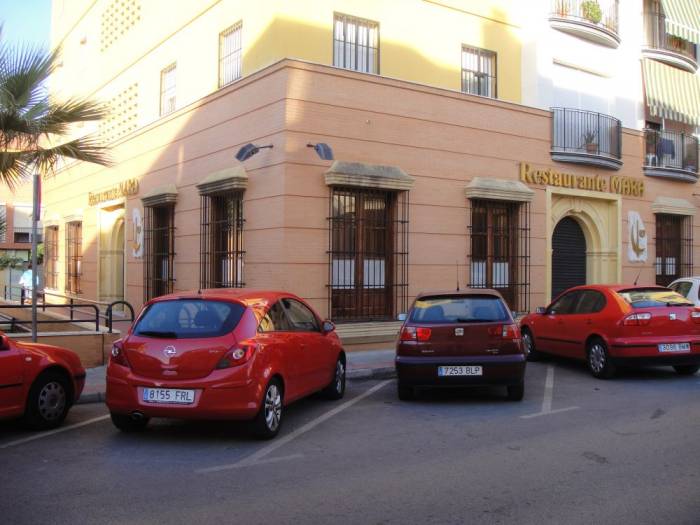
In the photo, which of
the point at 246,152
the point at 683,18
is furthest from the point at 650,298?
the point at 683,18

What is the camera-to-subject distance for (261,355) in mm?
6719

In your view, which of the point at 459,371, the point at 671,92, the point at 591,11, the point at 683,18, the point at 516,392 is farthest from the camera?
the point at 671,92

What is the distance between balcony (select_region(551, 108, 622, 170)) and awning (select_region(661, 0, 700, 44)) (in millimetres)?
3519

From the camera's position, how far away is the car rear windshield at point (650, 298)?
1051 centimetres

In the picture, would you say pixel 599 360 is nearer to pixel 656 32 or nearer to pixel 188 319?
pixel 188 319

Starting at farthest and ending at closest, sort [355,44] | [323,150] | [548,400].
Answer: [355,44] < [323,150] < [548,400]

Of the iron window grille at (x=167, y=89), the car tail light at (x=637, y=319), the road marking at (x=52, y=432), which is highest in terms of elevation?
the iron window grille at (x=167, y=89)

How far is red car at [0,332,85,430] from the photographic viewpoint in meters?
6.84

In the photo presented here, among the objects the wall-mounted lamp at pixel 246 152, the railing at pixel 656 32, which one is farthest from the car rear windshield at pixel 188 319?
the railing at pixel 656 32

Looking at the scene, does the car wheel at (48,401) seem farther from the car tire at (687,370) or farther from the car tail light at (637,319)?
the car tire at (687,370)

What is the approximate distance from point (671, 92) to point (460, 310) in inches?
602

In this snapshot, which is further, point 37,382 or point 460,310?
point 460,310

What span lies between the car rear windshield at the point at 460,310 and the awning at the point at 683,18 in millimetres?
14392

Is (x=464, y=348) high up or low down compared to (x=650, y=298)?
down
